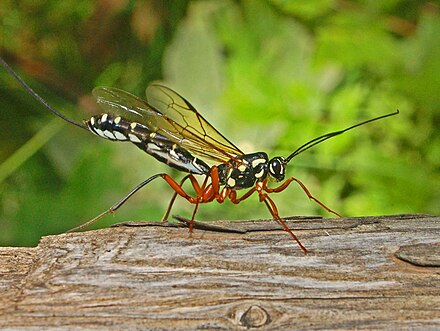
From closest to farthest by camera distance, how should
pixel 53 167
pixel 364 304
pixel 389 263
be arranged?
pixel 364 304, pixel 389 263, pixel 53 167

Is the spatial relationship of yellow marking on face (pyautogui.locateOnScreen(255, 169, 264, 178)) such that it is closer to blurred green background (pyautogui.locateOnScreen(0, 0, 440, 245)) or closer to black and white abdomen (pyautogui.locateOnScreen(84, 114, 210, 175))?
black and white abdomen (pyautogui.locateOnScreen(84, 114, 210, 175))

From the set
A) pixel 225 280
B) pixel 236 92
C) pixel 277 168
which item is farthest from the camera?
pixel 236 92

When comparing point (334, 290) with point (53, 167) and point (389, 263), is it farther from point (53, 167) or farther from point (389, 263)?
point (53, 167)

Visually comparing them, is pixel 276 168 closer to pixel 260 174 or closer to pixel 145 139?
pixel 260 174

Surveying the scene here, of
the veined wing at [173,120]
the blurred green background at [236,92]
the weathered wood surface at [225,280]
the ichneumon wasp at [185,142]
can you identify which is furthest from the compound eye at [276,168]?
the blurred green background at [236,92]

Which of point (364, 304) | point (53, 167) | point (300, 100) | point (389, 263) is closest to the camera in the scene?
point (364, 304)

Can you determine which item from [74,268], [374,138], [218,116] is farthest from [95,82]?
[74,268]

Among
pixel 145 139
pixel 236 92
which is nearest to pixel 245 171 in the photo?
pixel 145 139

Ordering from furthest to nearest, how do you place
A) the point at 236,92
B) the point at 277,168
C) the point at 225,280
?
the point at 236,92 < the point at 277,168 < the point at 225,280
